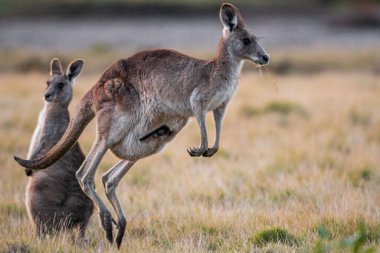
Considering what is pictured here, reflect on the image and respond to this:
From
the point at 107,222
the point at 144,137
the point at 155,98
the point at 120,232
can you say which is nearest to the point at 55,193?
the point at 107,222

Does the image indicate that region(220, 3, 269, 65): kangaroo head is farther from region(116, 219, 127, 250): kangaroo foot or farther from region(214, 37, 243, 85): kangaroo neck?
region(116, 219, 127, 250): kangaroo foot

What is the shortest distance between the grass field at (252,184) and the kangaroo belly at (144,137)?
815 mm

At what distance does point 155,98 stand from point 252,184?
259cm

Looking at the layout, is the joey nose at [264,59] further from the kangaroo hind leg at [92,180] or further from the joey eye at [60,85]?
the joey eye at [60,85]

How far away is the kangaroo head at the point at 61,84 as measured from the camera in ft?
26.8

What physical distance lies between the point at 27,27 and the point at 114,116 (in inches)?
890

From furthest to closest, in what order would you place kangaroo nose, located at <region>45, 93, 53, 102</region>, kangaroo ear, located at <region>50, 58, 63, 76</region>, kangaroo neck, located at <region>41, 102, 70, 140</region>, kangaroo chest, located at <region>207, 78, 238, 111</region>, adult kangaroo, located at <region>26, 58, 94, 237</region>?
kangaroo ear, located at <region>50, 58, 63, 76</region>
kangaroo nose, located at <region>45, 93, 53, 102</region>
kangaroo neck, located at <region>41, 102, 70, 140</region>
adult kangaroo, located at <region>26, 58, 94, 237</region>
kangaroo chest, located at <region>207, 78, 238, 111</region>

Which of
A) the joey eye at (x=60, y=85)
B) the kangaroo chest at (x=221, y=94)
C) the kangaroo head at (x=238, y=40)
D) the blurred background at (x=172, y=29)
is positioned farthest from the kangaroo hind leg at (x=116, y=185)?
the blurred background at (x=172, y=29)

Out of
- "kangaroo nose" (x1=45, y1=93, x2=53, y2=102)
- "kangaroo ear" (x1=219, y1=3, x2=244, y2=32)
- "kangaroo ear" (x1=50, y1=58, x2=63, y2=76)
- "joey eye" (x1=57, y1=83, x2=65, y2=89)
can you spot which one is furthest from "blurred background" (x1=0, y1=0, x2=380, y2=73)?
"kangaroo ear" (x1=219, y1=3, x2=244, y2=32)

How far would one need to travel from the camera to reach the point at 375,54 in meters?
21.1

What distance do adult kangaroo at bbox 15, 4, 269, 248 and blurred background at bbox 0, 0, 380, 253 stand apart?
667 millimetres

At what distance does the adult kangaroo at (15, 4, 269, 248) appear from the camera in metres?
6.33

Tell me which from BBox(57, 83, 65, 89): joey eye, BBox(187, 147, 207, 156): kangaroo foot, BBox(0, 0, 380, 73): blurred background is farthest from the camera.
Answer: BBox(0, 0, 380, 73): blurred background

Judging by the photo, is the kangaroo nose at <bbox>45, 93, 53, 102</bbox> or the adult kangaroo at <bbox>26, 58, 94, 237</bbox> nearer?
the adult kangaroo at <bbox>26, 58, 94, 237</bbox>
